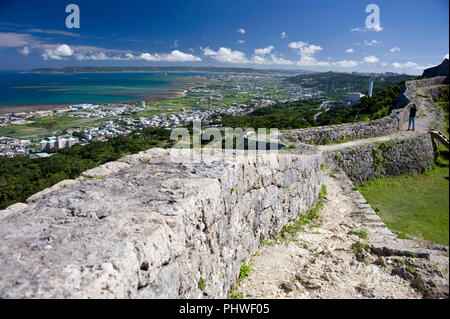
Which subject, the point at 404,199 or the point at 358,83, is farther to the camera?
the point at 358,83

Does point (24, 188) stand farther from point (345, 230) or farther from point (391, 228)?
point (391, 228)

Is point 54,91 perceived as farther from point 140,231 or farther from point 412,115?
point 140,231

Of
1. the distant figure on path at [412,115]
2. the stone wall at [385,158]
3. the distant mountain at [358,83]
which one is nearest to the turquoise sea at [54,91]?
the stone wall at [385,158]

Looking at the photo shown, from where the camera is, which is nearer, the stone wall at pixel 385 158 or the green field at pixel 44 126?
the stone wall at pixel 385 158

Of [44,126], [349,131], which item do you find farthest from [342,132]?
[44,126]

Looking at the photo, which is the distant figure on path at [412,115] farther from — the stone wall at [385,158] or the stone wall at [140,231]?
the stone wall at [140,231]

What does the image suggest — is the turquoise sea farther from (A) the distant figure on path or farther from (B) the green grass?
(A) the distant figure on path
